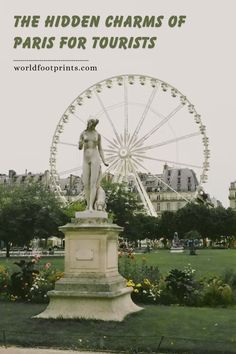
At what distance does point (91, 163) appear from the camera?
50.1ft

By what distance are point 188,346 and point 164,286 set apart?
8127 millimetres

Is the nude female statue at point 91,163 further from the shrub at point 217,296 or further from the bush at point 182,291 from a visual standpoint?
the shrub at point 217,296

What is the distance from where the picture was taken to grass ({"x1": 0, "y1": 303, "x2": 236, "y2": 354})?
1100cm

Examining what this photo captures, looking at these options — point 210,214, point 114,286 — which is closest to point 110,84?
point 114,286

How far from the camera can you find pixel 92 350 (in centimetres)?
1088

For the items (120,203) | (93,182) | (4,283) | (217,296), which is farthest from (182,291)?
(120,203)

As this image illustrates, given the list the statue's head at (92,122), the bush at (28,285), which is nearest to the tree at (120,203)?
the bush at (28,285)

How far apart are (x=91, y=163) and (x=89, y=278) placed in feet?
8.77

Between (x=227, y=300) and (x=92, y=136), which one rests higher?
(x=92, y=136)

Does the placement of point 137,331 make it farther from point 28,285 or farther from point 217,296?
point 28,285

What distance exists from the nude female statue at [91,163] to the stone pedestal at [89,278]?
1.88ft

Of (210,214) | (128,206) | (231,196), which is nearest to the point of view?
(128,206)

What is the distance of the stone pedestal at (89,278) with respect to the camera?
14164 millimetres

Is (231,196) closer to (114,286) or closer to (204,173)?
(204,173)
